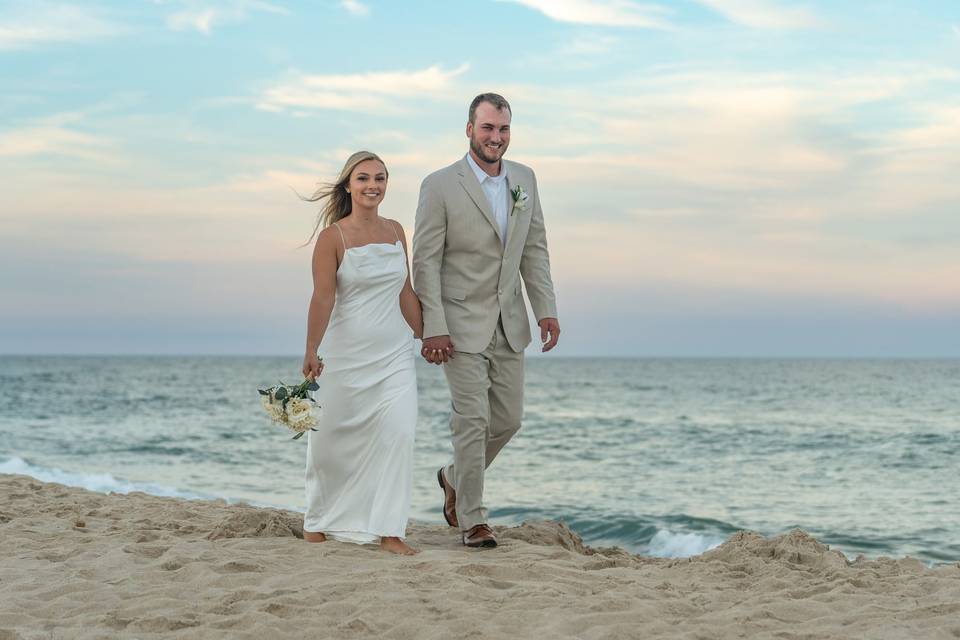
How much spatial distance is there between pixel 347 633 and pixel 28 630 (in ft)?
4.21

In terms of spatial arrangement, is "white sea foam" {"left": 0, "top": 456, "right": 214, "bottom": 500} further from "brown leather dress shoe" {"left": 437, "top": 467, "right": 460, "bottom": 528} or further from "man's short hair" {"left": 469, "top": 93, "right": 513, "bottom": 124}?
"man's short hair" {"left": 469, "top": 93, "right": 513, "bottom": 124}

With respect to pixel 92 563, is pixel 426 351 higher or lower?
higher

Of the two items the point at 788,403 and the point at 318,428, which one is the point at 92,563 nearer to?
the point at 318,428

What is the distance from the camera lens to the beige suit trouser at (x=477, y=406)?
5.68m

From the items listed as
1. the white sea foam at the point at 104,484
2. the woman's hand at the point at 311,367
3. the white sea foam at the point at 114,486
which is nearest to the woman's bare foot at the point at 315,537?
the woman's hand at the point at 311,367

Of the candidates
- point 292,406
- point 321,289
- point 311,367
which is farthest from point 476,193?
point 292,406

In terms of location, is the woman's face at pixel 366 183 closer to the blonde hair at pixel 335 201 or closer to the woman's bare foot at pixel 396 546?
the blonde hair at pixel 335 201

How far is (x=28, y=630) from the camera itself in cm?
395

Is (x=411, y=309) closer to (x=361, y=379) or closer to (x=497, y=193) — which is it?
(x=361, y=379)

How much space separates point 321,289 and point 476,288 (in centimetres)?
90

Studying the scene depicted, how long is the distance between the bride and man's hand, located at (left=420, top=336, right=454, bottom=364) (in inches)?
4.2

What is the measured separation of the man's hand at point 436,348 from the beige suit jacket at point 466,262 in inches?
1.4

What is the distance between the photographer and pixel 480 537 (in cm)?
571

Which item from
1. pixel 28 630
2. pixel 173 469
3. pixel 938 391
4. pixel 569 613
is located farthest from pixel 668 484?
pixel 938 391
